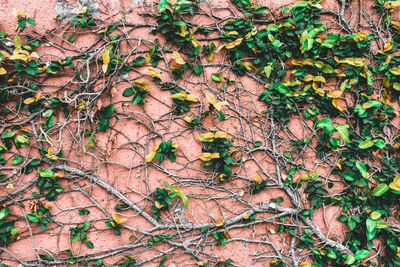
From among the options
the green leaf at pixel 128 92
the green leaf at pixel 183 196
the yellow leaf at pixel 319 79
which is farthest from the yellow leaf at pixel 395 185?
the green leaf at pixel 128 92

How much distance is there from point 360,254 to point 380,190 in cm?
47

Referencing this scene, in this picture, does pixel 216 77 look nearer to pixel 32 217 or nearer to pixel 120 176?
pixel 120 176

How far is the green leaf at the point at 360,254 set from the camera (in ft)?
6.06

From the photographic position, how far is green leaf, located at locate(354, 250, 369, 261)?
1.85 metres

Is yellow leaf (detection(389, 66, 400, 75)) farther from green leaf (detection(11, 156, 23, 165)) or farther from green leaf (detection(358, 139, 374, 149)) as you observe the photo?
green leaf (detection(11, 156, 23, 165))

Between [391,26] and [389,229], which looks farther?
[391,26]

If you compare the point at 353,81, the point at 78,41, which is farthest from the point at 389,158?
the point at 78,41

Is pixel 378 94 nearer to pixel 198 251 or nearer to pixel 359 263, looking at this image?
pixel 359 263

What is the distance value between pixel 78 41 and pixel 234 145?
133cm

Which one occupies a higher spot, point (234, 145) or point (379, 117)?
point (379, 117)

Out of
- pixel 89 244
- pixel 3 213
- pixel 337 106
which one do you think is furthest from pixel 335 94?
pixel 3 213

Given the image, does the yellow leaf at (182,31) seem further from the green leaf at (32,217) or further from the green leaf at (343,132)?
the green leaf at (32,217)

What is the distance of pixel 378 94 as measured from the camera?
2.03 meters

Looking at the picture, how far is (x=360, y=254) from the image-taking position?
1859mm
